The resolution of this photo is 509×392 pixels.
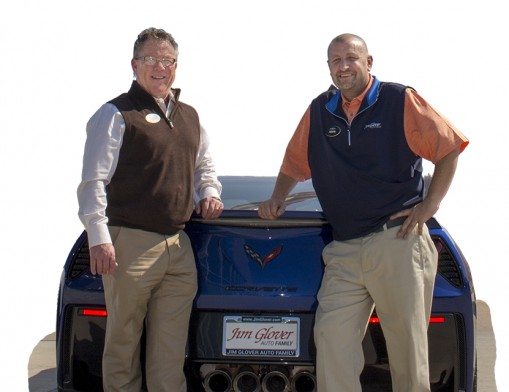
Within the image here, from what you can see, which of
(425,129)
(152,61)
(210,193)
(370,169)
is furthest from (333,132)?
(152,61)

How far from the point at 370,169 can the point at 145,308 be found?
1360mm

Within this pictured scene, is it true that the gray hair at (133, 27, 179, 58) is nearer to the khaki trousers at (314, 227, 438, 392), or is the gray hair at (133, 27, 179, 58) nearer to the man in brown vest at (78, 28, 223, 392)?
the man in brown vest at (78, 28, 223, 392)

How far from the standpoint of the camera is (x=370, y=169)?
14.6 ft

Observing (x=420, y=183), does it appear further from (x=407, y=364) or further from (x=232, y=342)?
(x=232, y=342)

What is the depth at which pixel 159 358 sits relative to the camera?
445cm

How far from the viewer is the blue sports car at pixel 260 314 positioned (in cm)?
433

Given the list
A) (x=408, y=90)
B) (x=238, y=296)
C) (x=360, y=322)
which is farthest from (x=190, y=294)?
(x=408, y=90)

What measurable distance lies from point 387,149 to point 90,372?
1925 mm

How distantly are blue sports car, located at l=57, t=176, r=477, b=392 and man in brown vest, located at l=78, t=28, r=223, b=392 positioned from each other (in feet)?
0.39

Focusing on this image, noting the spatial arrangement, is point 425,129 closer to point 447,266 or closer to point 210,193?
point 447,266

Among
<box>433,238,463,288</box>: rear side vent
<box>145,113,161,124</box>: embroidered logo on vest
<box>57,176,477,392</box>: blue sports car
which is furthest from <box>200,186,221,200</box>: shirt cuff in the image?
<box>433,238,463,288</box>: rear side vent

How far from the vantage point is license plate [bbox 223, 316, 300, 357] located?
4.32m

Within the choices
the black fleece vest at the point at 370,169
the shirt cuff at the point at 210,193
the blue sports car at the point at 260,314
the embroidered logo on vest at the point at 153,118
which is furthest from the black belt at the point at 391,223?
the embroidered logo on vest at the point at 153,118

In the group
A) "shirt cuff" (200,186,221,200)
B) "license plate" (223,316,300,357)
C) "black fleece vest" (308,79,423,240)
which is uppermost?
"black fleece vest" (308,79,423,240)
